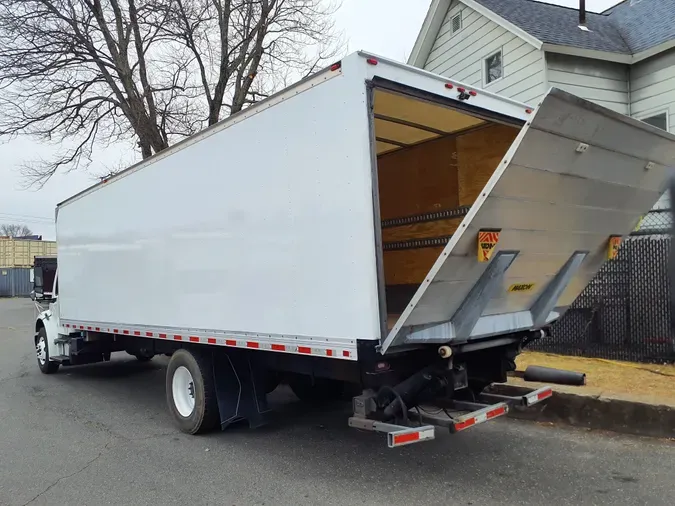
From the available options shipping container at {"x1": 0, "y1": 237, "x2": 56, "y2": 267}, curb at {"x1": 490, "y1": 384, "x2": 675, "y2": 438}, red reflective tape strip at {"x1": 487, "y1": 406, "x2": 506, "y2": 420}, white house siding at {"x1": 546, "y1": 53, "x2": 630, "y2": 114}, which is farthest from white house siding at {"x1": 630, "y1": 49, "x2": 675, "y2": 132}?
shipping container at {"x1": 0, "y1": 237, "x2": 56, "y2": 267}

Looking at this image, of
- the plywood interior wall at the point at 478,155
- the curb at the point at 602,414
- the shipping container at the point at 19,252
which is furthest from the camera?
the shipping container at the point at 19,252

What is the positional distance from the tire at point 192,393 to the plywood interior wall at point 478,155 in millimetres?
3300

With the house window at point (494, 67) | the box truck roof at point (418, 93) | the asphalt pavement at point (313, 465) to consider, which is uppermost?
the house window at point (494, 67)

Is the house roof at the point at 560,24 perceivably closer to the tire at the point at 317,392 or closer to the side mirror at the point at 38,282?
the tire at the point at 317,392

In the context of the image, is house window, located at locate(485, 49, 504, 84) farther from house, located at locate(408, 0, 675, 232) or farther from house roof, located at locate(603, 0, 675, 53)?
house roof, located at locate(603, 0, 675, 53)

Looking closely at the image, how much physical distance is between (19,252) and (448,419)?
1939 inches

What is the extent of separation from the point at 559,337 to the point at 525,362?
1243 mm

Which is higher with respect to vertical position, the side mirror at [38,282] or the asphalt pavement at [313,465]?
the side mirror at [38,282]

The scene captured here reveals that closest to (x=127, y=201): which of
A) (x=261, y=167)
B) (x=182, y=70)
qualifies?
(x=261, y=167)

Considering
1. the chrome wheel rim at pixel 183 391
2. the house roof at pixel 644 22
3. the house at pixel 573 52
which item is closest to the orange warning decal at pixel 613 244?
the chrome wheel rim at pixel 183 391

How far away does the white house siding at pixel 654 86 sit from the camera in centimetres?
1056

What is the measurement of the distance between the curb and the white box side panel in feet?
8.94

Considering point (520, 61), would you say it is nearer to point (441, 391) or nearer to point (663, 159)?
point (663, 159)

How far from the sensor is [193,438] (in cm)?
605
